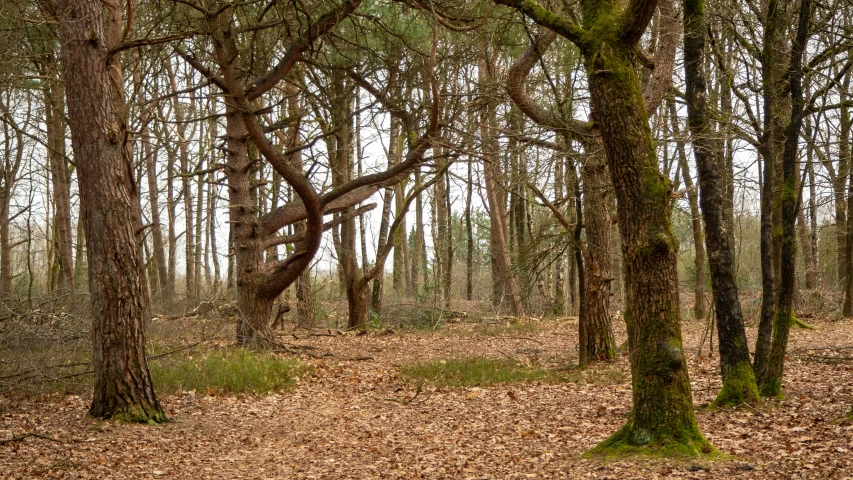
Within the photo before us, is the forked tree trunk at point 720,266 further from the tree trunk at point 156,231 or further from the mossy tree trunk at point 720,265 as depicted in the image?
the tree trunk at point 156,231

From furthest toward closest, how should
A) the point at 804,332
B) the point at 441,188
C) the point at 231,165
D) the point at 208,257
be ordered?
the point at 208,257 < the point at 441,188 < the point at 804,332 < the point at 231,165

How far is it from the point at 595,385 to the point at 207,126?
66.8ft

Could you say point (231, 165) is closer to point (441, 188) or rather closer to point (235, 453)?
point (235, 453)

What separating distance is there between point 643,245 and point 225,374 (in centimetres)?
699

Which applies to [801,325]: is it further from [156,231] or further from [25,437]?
[156,231]

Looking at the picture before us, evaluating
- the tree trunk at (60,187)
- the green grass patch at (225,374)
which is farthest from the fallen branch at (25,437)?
the tree trunk at (60,187)

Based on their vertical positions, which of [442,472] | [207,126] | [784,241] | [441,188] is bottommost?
[442,472]

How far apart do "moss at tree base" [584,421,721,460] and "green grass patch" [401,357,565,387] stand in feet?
15.6

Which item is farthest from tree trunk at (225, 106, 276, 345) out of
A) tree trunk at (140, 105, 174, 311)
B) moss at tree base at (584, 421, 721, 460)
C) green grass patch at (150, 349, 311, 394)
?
moss at tree base at (584, 421, 721, 460)

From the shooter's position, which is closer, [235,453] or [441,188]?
[235,453]

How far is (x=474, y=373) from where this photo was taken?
11320 millimetres

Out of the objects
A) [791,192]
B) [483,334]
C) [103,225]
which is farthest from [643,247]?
[483,334]

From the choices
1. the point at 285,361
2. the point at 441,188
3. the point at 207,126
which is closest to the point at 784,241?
the point at 285,361

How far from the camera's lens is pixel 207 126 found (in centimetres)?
2633
